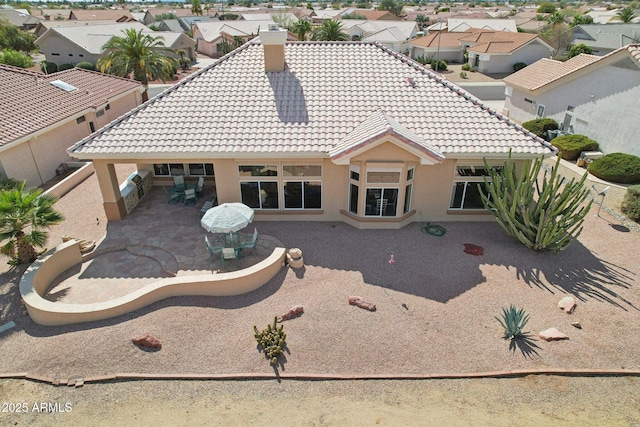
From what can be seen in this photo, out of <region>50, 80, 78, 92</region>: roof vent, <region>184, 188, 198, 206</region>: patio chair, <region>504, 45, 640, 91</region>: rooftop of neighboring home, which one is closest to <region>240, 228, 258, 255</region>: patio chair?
<region>184, 188, 198, 206</region>: patio chair

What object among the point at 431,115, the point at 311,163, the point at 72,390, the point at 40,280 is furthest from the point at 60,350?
the point at 431,115

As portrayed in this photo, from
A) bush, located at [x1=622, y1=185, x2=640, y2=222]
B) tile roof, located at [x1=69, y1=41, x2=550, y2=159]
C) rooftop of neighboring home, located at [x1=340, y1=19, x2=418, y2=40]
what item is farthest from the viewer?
rooftop of neighboring home, located at [x1=340, y1=19, x2=418, y2=40]

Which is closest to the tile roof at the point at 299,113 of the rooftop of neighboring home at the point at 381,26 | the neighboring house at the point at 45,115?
the neighboring house at the point at 45,115

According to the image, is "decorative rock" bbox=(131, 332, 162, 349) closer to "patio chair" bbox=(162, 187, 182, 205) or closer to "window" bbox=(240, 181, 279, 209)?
"window" bbox=(240, 181, 279, 209)

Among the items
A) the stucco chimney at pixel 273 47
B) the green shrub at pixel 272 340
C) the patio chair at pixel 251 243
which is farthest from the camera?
the stucco chimney at pixel 273 47

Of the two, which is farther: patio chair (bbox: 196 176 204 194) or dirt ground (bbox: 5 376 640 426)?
patio chair (bbox: 196 176 204 194)

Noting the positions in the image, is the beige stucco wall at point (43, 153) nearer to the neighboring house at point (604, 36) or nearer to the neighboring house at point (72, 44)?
the neighboring house at point (72, 44)

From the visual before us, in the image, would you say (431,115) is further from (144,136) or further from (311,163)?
(144,136)

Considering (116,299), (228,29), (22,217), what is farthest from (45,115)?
(228,29)
